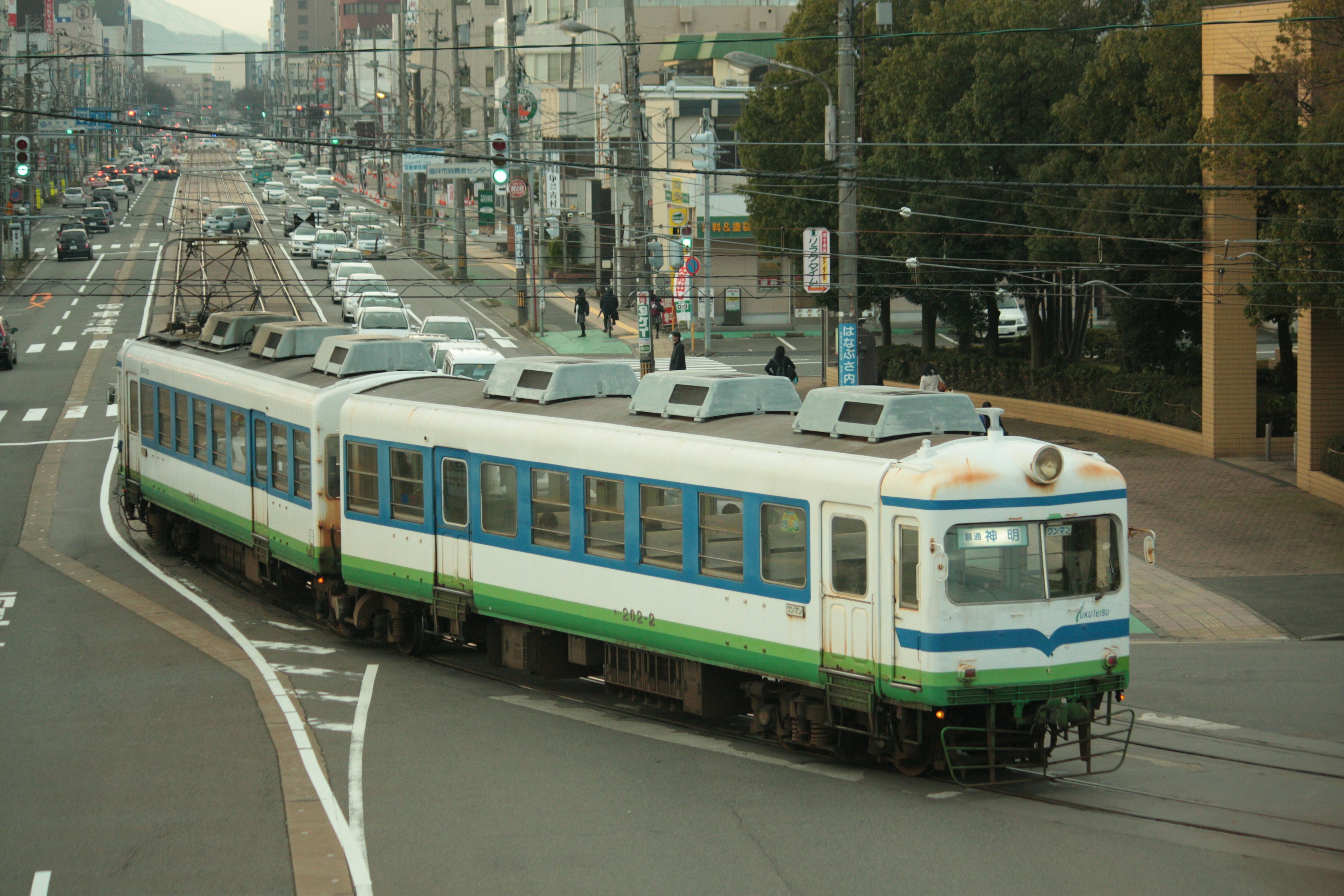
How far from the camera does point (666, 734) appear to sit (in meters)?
13.8

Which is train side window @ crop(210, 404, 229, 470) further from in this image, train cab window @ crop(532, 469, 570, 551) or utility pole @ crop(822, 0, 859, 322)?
utility pole @ crop(822, 0, 859, 322)

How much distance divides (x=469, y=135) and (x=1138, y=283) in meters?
58.6

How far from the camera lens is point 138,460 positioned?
24.8 metres

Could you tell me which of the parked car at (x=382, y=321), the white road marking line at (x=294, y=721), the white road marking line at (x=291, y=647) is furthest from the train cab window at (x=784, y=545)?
the parked car at (x=382, y=321)

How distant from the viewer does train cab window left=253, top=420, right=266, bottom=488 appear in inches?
763

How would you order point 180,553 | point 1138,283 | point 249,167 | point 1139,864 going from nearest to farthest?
point 1139,864 → point 180,553 → point 1138,283 → point 249,167

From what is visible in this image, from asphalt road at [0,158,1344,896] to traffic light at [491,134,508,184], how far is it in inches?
297

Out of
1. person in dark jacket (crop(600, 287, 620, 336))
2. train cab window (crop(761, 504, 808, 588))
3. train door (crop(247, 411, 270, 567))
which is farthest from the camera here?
person in dark jacket (crop(600, 287, 620, 336))

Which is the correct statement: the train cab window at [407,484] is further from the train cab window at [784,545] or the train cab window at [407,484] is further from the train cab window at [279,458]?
the train cab window at [784,545]

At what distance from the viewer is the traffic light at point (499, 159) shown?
22359 millimetres

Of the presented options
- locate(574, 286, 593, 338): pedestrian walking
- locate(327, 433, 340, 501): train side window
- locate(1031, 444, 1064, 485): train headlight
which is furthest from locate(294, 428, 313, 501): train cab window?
locate(574, 286, 593, 338): pedestrian walking

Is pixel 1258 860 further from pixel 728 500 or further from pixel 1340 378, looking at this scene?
pixel 1340 378

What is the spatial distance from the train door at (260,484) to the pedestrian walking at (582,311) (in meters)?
31.2

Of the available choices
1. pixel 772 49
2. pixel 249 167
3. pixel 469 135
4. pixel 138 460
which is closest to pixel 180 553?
pixel 138 460
